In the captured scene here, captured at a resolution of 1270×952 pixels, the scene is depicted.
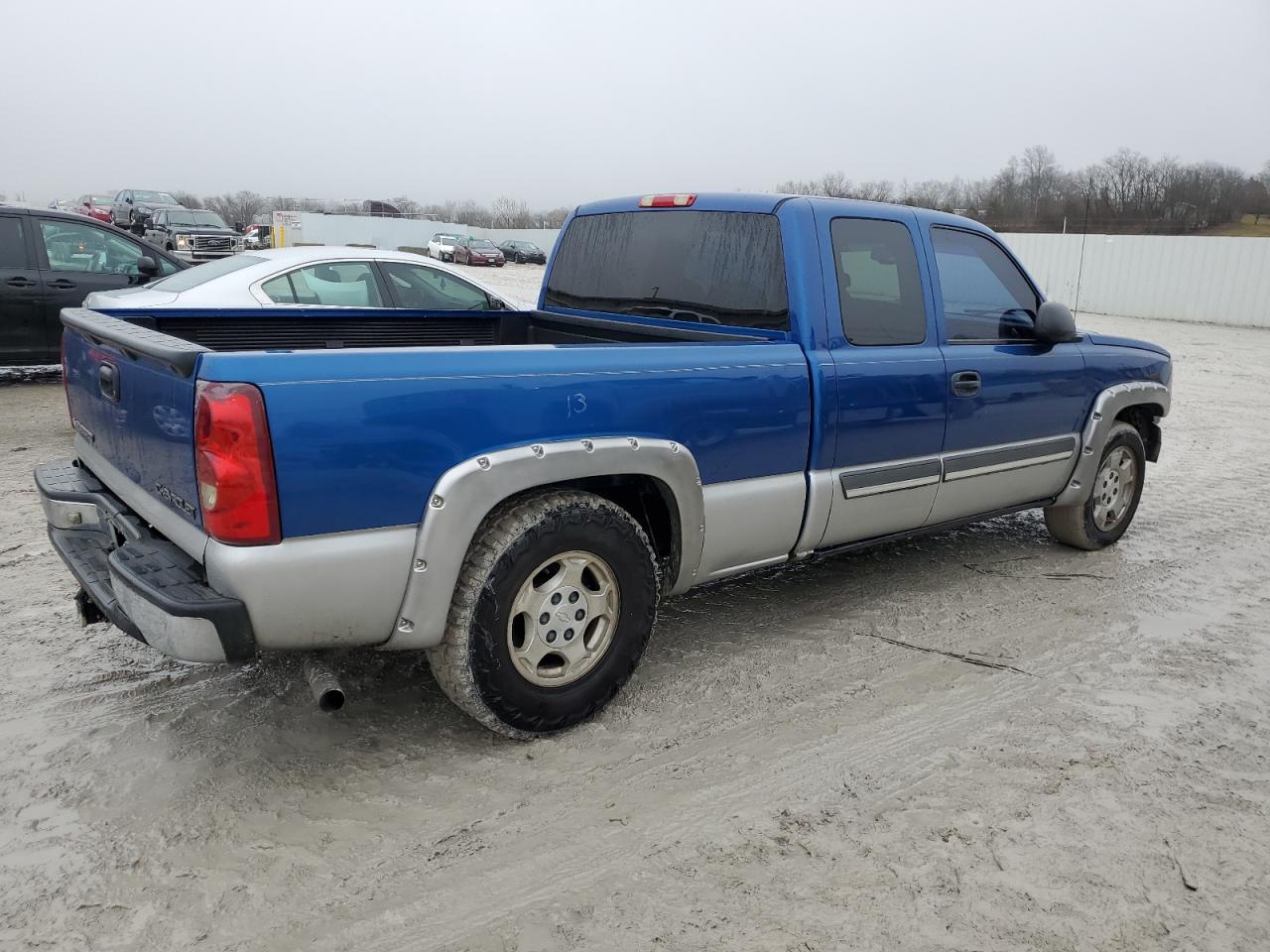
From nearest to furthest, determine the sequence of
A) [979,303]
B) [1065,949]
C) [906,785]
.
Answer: [1065,949], [906,785], [979,303]

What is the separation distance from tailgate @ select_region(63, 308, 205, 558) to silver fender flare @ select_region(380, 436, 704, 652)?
636 millimetres

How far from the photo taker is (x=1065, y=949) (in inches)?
96.0

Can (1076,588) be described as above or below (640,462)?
below

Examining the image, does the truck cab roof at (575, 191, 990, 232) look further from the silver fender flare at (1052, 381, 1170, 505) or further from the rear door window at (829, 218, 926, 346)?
the silver fender flare at (1052, 381, 1170, 505)

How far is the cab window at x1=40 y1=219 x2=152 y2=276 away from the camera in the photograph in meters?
9.04

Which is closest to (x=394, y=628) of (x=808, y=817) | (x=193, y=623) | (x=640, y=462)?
(x=193, y=623)

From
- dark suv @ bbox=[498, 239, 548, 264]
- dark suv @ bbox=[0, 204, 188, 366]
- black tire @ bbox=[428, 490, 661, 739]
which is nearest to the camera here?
black tire @ bbox=[428, 490, 661, 739]

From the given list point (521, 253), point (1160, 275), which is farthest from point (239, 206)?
point (1160, 275)

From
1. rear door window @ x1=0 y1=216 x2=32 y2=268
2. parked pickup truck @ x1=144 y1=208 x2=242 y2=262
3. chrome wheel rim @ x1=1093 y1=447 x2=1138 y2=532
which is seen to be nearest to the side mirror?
chrome wheel rim @ x1=1093 y1=447 x2=1138 y2=532

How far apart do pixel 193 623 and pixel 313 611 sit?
315mm

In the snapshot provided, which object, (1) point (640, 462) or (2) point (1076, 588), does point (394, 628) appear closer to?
(1) point (640, 462)

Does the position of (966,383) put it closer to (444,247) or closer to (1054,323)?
(1054,323)

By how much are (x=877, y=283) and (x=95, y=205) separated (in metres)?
39.4

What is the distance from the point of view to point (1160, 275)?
2641 cm
